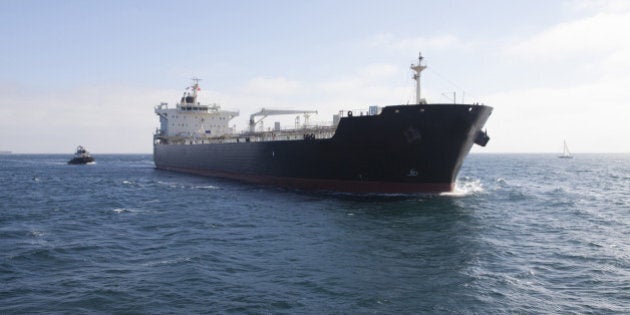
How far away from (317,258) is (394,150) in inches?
526

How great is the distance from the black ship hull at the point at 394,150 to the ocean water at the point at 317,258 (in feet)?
5.62

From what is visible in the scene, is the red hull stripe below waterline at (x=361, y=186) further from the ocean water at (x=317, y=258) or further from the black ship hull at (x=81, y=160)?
the black ship hull at (x=81, y=160)

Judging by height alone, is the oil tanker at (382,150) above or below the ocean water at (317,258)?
above

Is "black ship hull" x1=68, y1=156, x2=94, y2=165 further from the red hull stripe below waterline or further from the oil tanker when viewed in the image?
the red hull stripe below waterline

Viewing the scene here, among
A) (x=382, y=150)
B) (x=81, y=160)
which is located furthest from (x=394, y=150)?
(x=81, y=160)

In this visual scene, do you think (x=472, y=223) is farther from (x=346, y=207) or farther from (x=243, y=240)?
(x=243, y=240)

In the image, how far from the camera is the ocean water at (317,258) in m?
10.3

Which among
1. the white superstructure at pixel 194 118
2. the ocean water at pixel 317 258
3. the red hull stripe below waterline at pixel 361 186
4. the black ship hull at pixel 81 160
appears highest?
the white superstructure at pixel 194 118

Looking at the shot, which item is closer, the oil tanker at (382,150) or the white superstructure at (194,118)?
the oil tanker at (382,150)

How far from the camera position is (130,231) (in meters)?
18.6

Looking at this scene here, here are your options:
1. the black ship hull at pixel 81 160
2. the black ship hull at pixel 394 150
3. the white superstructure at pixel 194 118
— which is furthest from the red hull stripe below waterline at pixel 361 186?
the black ship hull at pixel 81 160

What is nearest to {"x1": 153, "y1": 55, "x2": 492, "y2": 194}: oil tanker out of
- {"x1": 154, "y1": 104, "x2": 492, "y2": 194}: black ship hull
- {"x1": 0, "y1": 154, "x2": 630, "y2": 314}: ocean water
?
{"x1": 154, "y1": 104, "x2": 492, "y2": 194}: black ship hull

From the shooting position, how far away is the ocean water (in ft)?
33.8

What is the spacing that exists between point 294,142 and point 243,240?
15.6 metres
